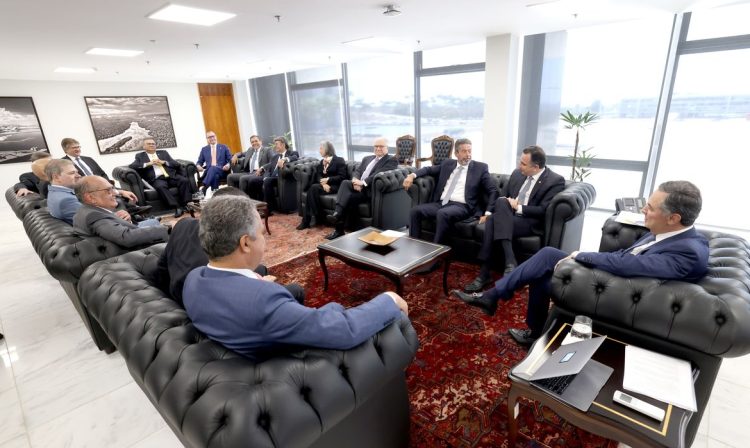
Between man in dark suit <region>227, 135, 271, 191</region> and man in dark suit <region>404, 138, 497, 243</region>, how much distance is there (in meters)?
3.43

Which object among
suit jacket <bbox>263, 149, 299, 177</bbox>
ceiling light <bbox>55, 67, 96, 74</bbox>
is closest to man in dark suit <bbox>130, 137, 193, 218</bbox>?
suit jacket <bbox>263, 149, 299, 177</bbox>

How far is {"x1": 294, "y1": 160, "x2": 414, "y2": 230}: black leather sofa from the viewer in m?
4.48

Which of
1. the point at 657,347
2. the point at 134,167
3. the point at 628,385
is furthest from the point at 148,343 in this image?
the point at 134,167

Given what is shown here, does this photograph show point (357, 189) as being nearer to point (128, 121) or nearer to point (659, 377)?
point (659, 377)

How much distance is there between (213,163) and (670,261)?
280 inches

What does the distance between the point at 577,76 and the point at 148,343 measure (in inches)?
252

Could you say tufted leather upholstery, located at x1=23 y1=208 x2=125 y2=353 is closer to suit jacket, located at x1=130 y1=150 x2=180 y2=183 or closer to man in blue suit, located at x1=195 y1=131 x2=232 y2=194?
suit jacket, located at x1=130 y1=150 x2=180 y2=183

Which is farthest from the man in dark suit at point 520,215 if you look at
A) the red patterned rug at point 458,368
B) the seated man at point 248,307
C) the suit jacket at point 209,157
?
the suit jacket at point 209,157

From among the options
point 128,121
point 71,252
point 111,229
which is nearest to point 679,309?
point 111,229

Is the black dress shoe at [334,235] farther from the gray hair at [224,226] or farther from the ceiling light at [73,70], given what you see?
the ceiling light at [73,70]

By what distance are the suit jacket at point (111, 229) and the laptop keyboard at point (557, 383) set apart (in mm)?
2526

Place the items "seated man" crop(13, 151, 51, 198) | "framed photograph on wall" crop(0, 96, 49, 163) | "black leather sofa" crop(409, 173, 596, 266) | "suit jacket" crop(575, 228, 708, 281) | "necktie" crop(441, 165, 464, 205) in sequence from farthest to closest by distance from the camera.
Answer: "framed photograph on wall" crop(0, 96, 49, 163)
"seated man" crop(13, 151, 51, 198)
"necktie" crop(441, 165, 464, 205)
"black leather sofa" crop(409, 173, 596, 266)
"suit jacket" crop(575, 228, 708, 281)

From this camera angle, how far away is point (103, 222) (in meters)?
2.41

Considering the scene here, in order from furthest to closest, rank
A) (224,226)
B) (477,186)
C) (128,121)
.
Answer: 1. (128,121)
2. (477,186)
3. (224,226)
